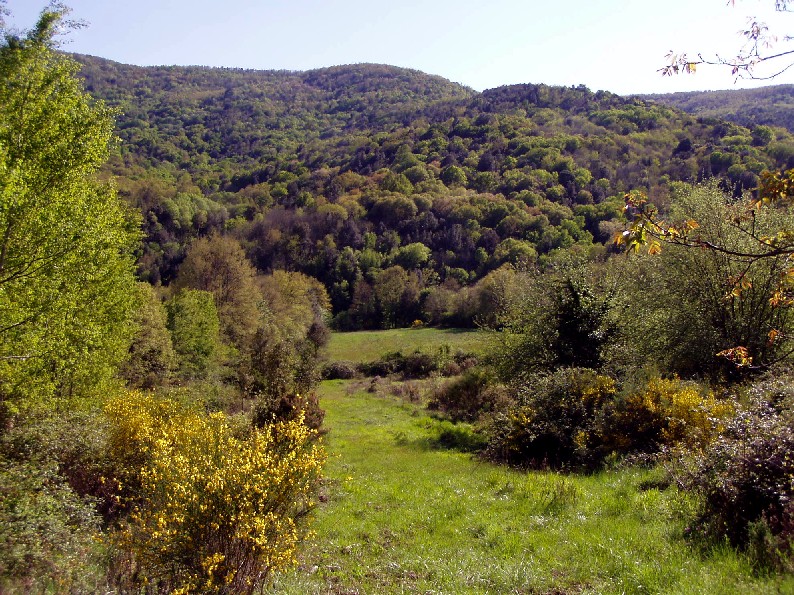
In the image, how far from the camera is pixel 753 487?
18.3ft

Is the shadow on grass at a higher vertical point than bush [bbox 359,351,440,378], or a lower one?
higher

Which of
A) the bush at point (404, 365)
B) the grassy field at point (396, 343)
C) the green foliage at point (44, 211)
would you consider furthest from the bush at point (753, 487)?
the bush at point (404, 365)

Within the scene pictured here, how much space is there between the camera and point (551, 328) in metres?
18.2

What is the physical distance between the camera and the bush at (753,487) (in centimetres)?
496

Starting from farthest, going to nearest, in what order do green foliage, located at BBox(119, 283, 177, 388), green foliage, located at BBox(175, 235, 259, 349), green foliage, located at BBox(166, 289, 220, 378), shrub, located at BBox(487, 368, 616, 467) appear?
green foliage, located at BBox(175, 235, 259, 349), green foliage, located at BBox(166, 289, 220, 378), green foliage, located at BBox(119, 283, 177, 388), shrub, located at BBox(487, 368, 616, 467)

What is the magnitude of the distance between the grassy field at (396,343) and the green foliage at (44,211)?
108 feet

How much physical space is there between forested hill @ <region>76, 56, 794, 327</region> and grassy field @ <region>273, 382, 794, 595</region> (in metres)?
52.9

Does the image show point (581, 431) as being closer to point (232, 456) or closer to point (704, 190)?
point (232, 456)

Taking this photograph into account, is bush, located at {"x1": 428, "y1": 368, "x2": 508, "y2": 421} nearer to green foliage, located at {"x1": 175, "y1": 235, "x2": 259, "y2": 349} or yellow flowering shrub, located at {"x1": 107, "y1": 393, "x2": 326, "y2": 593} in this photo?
yellow flowering shrub, located at {"x1": 107, "y1": 393, "x2": 326, "y2": 593}

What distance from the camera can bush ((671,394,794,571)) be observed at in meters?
4.96

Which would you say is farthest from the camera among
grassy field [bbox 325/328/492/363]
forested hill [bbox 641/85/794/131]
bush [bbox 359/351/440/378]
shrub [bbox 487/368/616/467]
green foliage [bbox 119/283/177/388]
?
forested hill [bbox 641/85/794/131]

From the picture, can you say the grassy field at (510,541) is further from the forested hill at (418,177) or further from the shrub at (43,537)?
the forested hill at (418,177)

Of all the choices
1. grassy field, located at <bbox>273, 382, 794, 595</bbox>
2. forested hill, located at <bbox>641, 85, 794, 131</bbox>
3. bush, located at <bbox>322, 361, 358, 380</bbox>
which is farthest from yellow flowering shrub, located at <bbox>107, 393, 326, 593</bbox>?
forested hill, located at <bbox>641, 85, 794, 131</bbox>

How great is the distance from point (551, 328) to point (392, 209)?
77875 mm
